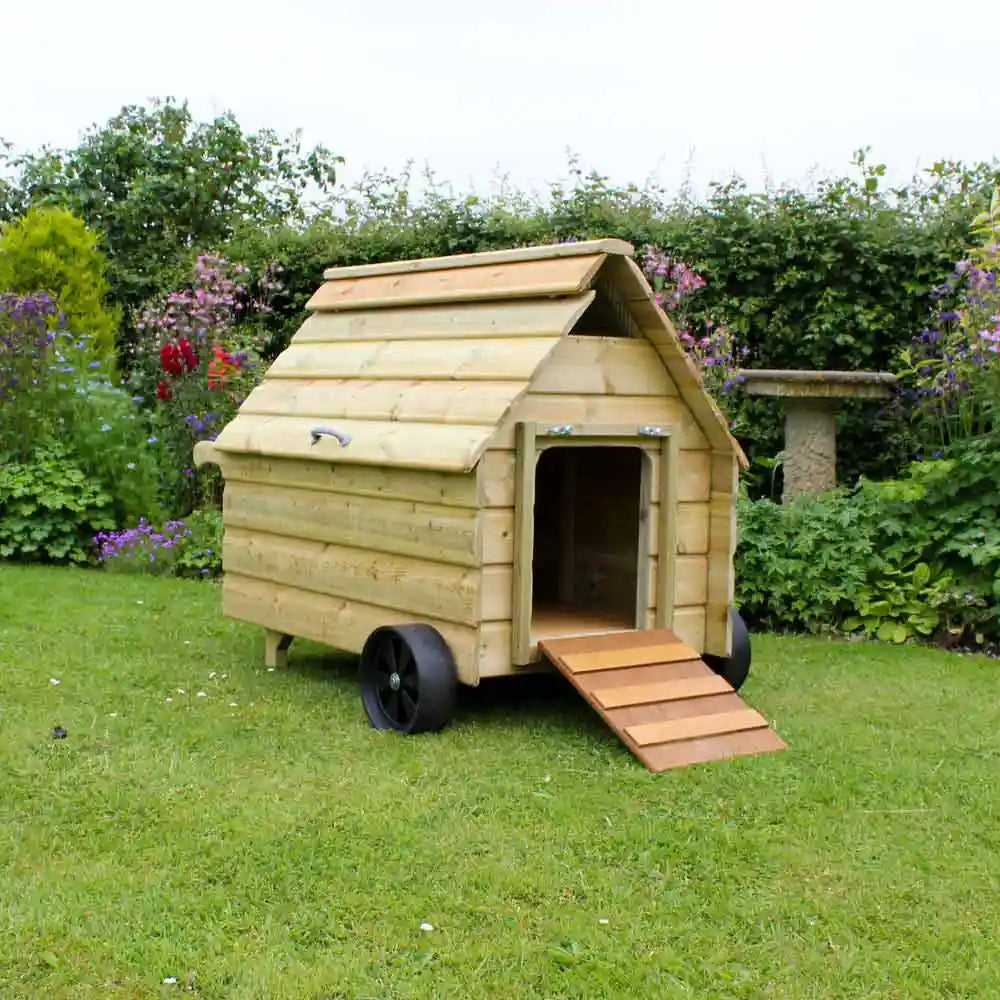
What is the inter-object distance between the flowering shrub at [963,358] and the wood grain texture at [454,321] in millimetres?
3573

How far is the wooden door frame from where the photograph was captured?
536 centimetres

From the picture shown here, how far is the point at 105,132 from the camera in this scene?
52.7ft

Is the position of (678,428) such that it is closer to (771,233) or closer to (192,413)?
(771,233)

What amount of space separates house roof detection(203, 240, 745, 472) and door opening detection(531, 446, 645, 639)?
0.93m

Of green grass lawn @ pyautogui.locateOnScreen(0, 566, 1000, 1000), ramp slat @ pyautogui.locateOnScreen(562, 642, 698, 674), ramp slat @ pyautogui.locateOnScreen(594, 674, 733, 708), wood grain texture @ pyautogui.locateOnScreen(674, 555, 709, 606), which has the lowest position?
green grass lawn @ pyautogui.locateOnScreen(0, 566, 1000, 1000)

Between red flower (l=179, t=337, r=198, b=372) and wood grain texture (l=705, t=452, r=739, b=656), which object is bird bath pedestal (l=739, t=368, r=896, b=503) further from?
red flower (l=179, t=337, r=198, b=372)

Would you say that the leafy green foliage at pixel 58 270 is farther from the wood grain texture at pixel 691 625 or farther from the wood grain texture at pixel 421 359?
the wood grain texture at pixel 691 625

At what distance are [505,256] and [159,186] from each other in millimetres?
10330

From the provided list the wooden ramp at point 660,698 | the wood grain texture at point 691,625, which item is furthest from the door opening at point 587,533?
the wooden ramp at point 660,698

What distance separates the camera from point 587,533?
A: 6.97m

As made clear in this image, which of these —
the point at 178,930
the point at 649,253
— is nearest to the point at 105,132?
the point at 649,253

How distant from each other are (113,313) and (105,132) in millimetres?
4394

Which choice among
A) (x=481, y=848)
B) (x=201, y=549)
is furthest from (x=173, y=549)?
(x=481, y=848)

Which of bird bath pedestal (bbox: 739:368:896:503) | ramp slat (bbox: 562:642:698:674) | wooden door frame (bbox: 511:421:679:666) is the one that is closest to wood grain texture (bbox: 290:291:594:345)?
wooden door frame (bbox: 511:421:679:666)
